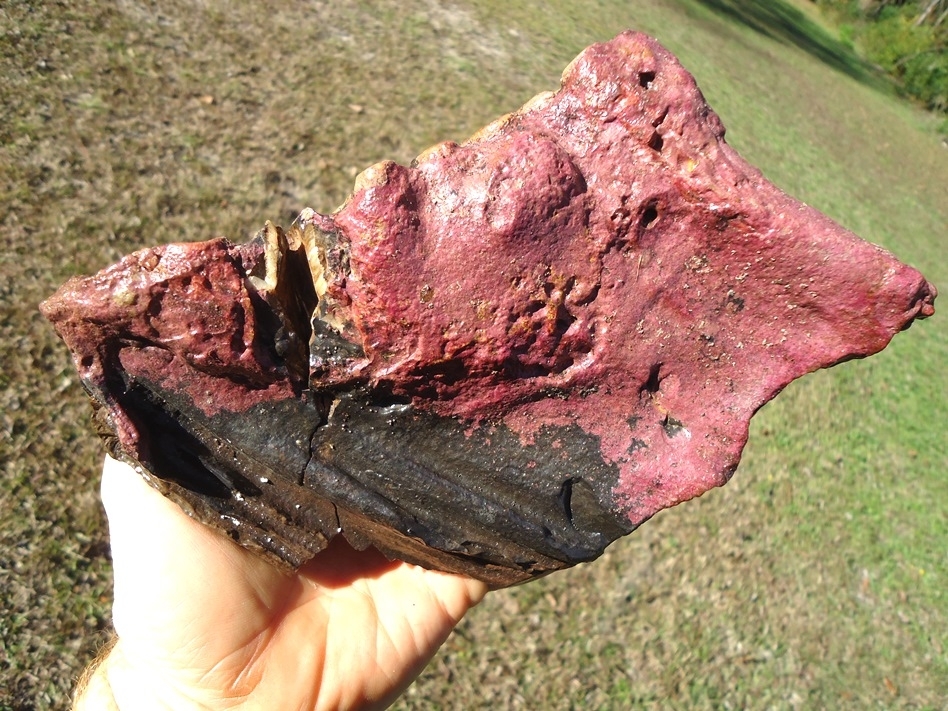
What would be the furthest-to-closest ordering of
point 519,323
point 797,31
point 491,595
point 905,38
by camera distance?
point 905,38 → point 797,31 → point 491,595 → point 519,323

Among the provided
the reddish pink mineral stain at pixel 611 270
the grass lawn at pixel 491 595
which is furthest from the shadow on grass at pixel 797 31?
the reddish pink mineral stain at pixel 611 270

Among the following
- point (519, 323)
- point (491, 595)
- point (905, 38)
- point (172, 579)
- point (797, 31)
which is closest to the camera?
point (519, 323)

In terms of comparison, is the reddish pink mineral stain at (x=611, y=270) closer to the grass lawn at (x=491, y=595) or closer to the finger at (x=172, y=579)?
the finger at (x=172, y=579)

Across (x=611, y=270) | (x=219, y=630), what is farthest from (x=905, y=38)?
(x=219, y=630)

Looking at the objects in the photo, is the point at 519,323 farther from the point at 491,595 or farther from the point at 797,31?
the point at 797,31

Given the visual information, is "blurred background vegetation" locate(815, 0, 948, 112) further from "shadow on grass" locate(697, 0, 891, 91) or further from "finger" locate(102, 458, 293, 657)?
"finger" locate(102, 458, 293, 657)
